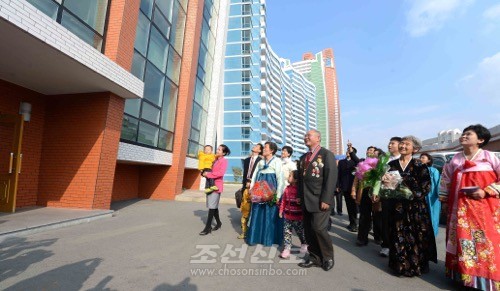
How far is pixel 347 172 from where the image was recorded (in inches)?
287

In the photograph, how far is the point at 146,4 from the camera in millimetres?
9227

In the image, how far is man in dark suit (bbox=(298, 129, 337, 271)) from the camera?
3.52 m

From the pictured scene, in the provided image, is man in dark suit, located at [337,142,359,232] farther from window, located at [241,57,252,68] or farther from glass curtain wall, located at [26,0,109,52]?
window, located at [241,57,252,68]

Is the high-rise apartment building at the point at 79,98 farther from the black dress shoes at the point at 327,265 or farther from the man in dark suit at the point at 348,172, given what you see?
the man in dark suit at the point at 348,172

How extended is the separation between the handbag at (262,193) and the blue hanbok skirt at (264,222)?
0.34 feet

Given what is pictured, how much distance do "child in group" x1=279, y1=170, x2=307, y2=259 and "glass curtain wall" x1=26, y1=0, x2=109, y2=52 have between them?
6120 millimetres

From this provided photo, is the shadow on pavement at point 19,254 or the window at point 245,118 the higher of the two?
the window at point 245,118

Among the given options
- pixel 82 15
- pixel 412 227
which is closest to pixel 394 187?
pixel 412 227

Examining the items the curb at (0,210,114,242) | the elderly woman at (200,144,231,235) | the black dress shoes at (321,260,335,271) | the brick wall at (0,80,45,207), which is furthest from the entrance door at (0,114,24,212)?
the black dress shoes at (321,260,335,271)

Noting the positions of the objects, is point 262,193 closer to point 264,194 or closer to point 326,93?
point 264,194

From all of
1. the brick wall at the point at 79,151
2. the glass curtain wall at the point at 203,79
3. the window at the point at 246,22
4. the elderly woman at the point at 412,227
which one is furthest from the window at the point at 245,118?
the elderly woman at the point at 412,227

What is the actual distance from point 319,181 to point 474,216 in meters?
1.80

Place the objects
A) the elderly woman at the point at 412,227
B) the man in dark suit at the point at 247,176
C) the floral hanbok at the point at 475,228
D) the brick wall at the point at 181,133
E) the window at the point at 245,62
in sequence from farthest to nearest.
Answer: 1. the window at the point at 245,62
2. the brick wall at the point at 181,133
3. the man in dark suit at the point at 247,176
4. the elderly woman at the point at 412,227
5. the floral hanbok at the point at 475,228

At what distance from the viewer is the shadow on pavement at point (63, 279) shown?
2.64 meters
